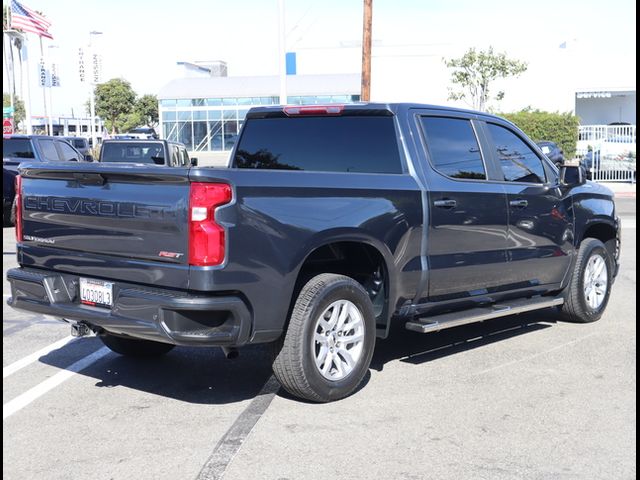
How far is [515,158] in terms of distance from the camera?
7.32 meters

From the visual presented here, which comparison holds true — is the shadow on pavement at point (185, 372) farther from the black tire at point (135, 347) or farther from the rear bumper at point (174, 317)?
the rear bumper at point (174, 317)

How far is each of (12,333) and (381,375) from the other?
3.65 metres

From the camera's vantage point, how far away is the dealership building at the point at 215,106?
46594 millimetres

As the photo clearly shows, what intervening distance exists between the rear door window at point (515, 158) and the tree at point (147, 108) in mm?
81342

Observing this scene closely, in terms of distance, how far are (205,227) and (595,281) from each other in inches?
193

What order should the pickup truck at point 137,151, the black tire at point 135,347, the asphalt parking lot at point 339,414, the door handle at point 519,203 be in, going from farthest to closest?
the pickup truck at point 137,151 → the door handle at point 519,203 → the black tire at point 135,347 → the asphalt parking lot at point 339,414

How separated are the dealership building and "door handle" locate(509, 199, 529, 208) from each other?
127 ft

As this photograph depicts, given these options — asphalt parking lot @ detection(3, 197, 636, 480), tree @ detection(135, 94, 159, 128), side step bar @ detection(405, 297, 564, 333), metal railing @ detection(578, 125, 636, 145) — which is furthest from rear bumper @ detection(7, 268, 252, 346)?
tree @ detection(135, 94, 159, 128)

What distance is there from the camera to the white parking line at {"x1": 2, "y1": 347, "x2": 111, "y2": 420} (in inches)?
213

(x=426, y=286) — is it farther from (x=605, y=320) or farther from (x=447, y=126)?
(x=605, y=320)

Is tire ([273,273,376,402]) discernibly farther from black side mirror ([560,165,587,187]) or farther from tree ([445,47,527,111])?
tree ([445,47,527,111])

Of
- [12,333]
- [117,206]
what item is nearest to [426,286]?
[117,206]

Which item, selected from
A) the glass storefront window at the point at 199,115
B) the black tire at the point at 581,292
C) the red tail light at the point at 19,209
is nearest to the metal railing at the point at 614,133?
the glass storefront window at the point at 199,115

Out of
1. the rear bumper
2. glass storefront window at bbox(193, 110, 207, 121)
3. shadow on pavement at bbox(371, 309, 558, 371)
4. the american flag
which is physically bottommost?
shadow on pavement at bbox(371, 309, 558, 371)
